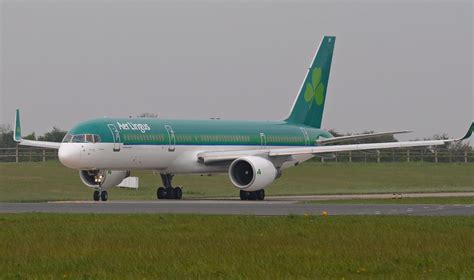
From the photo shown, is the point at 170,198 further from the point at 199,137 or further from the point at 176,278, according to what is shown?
the point at 176,278

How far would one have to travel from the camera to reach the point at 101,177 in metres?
48.6

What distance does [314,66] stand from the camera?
196ft

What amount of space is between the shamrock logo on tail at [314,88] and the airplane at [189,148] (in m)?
1.90

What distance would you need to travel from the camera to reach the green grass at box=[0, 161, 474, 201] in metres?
58.0

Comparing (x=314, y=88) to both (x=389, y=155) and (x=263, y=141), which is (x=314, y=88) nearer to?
(x=263, y=141)

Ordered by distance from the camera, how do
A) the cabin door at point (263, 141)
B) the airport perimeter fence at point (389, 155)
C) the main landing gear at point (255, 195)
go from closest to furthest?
the main landing gear at point (255, 195), the cabin door at point (263, 141), the airport perimeter fence at point (389, 155)

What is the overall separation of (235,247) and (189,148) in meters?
Result: 29.6

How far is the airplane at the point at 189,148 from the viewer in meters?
47.0

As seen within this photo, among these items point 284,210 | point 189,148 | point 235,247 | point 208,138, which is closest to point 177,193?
point 189,148

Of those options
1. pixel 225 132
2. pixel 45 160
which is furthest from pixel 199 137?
pixel 45 160

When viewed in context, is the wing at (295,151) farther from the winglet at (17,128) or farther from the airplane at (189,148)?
the winglet at (17,128)

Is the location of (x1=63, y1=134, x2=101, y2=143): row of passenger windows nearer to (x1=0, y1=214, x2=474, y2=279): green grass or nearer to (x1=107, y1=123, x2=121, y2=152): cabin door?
(x1=107, y1=123, x2=121, y2=152): cabin door

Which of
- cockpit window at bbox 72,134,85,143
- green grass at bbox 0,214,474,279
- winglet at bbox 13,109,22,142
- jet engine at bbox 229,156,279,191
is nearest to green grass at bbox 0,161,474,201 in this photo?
winglet at bbox 13,109,22,142

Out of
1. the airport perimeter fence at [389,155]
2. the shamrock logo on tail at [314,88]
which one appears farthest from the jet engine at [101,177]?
the airport perimeter fence at [389,155]
